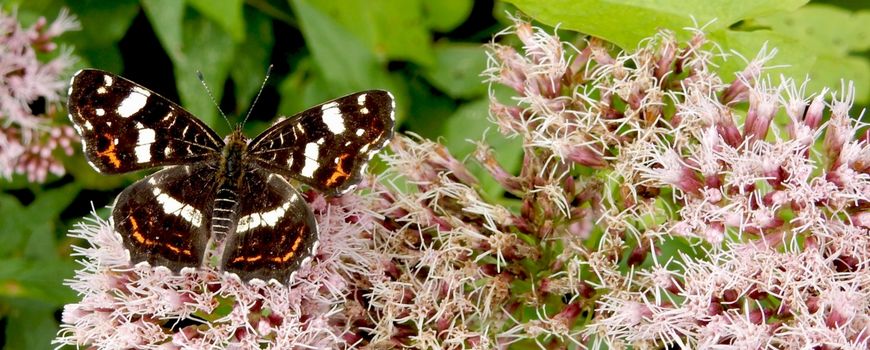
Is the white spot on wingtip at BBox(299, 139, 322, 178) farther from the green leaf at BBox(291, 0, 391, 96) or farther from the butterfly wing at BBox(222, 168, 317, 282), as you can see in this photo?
the green leaf at BBox(291, 0, 391, 96)

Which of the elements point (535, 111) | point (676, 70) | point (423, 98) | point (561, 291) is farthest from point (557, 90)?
point (423, 98)

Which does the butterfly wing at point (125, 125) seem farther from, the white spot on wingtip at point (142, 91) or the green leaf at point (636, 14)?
the green leaf at point (636, 14)

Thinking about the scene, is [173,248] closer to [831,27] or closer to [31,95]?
[31,95]

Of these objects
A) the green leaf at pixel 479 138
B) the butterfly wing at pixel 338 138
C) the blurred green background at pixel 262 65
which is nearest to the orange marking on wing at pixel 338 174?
the butterfly wing at pixel 338 138

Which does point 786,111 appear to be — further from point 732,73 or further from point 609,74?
point 609,74

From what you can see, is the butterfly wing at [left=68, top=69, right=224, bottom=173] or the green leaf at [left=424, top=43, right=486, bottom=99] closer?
the butterfly wing at [left=68, top=69, right=224, bottom=173]

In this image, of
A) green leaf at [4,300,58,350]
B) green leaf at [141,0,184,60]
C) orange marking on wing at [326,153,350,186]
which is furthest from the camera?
green leaf at [4,300,58,350]

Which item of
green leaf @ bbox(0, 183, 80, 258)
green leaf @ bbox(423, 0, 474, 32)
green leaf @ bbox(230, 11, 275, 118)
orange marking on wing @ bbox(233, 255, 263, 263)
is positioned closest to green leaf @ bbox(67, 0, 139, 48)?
green leaf @ bbox(230, 11, 275, 118)
